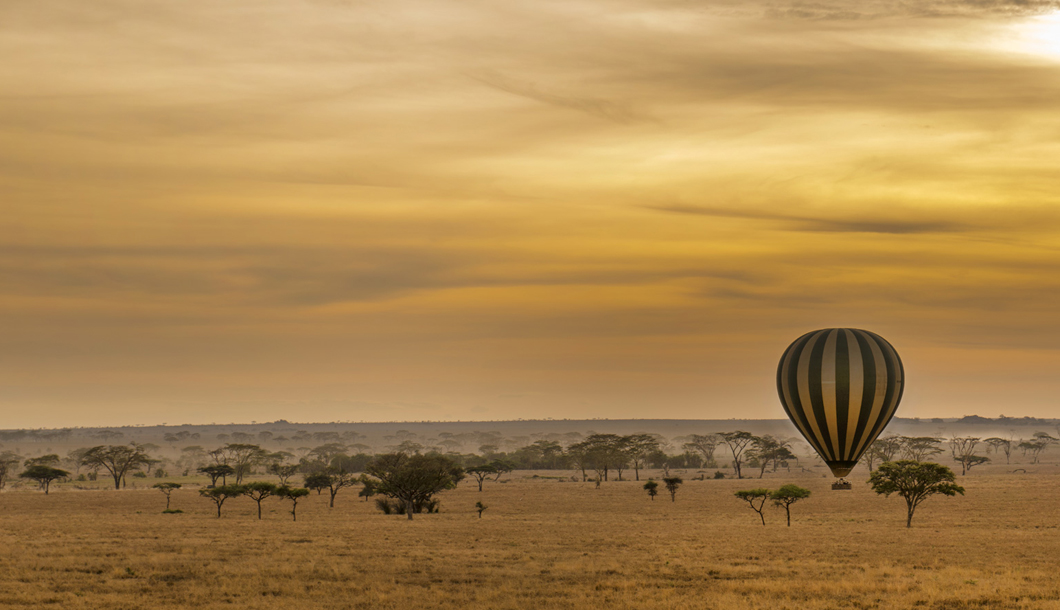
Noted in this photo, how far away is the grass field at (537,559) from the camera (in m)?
38.4

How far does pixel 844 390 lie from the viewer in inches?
1666

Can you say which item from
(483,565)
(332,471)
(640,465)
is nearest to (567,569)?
(483,565)

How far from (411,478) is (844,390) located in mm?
45247

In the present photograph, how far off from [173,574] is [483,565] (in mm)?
14270

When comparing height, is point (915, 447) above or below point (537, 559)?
above

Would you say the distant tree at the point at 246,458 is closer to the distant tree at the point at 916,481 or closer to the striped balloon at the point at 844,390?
the distant tree at the point at 916,481

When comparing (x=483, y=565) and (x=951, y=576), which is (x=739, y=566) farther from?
(x=483, y=565)

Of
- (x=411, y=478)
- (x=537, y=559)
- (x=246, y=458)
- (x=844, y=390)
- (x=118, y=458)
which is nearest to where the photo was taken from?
(x=844, y=390)

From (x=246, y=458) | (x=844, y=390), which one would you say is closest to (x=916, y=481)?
(x=844, y=390)

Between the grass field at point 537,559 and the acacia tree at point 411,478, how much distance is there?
2605 millimetres

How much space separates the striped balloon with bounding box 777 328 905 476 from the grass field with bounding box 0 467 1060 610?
6.08m

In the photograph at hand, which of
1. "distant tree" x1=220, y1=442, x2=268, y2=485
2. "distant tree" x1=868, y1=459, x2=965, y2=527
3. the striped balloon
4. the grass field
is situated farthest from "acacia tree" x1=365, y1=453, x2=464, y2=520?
"distant tree" x1=220, y1=442, x2=268, y2=485

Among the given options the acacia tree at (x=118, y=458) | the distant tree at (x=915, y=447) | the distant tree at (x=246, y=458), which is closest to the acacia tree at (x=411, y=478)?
the distant tree at (x=246, y=458)

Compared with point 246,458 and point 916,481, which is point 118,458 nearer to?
point 246,458
